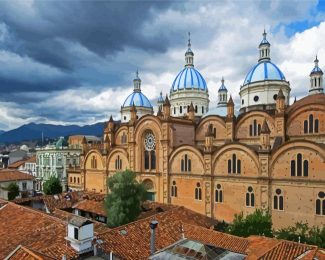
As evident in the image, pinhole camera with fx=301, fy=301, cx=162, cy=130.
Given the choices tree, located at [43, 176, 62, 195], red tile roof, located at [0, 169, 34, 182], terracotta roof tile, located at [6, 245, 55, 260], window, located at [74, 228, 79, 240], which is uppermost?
window, located at [74, 228, 79, 240]

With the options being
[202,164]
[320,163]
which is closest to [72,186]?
[202,164]

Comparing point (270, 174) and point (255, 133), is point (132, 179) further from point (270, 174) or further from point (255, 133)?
point (255, 133)

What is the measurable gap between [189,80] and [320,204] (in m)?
37.6

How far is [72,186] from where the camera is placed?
2496 inches

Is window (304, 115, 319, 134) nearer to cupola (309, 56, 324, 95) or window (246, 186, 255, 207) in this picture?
window (246, 186, 255, 207)

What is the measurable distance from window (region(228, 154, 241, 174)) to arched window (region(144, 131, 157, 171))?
42.9 ft

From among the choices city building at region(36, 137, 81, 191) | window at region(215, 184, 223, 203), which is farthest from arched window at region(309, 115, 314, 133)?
city building at region(36, 137, 81, 191)

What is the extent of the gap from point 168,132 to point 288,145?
17.0m

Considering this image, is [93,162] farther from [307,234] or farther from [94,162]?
[307,234]

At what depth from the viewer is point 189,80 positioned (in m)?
61.6

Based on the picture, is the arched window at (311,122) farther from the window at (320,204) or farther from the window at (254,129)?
the window at (320,204)

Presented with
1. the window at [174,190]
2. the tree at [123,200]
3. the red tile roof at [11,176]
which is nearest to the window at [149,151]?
the window at [174,190]

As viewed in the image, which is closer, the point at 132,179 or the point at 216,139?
the point at 132,179

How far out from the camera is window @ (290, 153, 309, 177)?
30825 millimetres
